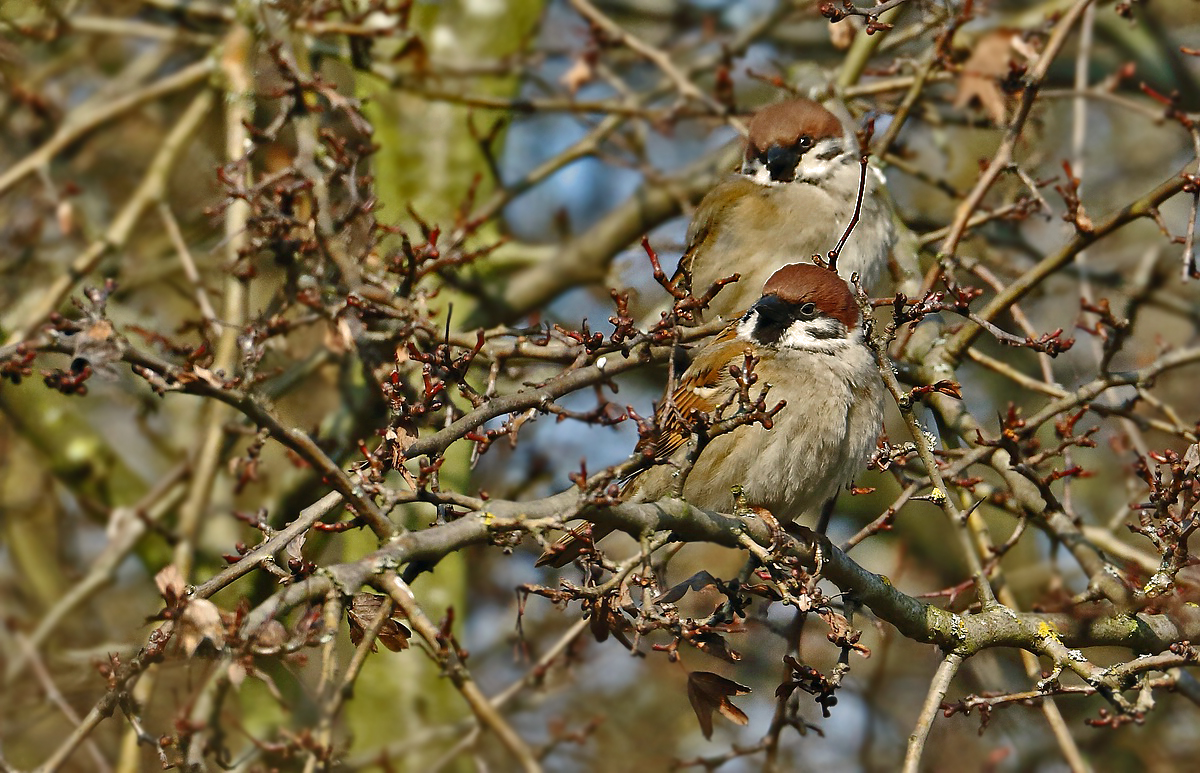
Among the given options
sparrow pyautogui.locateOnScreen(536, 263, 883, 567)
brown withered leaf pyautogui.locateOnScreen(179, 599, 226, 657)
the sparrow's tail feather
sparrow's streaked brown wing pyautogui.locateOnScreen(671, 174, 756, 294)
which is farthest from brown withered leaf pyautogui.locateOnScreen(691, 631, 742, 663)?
sparrow's streaked brown wing pyautogui.locateOnScreen(671, 174, 756, 294)

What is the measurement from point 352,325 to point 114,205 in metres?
5.11

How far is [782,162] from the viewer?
5551 millimetres

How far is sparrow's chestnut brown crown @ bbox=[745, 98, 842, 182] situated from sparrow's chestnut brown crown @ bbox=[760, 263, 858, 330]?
1.19 m

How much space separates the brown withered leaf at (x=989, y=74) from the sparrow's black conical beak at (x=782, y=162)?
0.78 m

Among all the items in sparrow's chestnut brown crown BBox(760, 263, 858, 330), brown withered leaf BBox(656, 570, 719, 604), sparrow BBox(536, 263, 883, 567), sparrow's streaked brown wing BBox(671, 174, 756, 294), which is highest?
sparrow's streaked brown wing BBox(671, 174, 756, 294)

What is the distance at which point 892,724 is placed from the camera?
7.48 m

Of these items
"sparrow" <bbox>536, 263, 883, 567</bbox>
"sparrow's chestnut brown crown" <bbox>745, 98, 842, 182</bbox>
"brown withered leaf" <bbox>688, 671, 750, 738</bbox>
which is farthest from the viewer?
"sparrow's chestnut brown crown" <bbox>745, 98, 842, 182</bbox>

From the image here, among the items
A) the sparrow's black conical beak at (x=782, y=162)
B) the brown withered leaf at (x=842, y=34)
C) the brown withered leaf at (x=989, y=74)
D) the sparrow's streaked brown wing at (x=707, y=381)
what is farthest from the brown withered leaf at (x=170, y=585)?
the brown withered leaf at (x=842, y=34)

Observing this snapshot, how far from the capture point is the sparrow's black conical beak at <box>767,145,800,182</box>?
5523 millimetres

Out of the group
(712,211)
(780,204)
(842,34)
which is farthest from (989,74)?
(712,211)

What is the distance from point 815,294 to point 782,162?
1.29m

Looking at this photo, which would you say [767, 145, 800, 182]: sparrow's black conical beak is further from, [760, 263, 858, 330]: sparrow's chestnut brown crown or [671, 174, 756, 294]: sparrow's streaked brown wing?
[760, 263, 858, 330]: sparrow's chestnut brown crown

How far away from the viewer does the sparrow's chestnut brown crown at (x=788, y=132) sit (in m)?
5.50

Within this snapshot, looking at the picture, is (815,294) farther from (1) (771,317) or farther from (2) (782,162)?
(2) (782,162)
